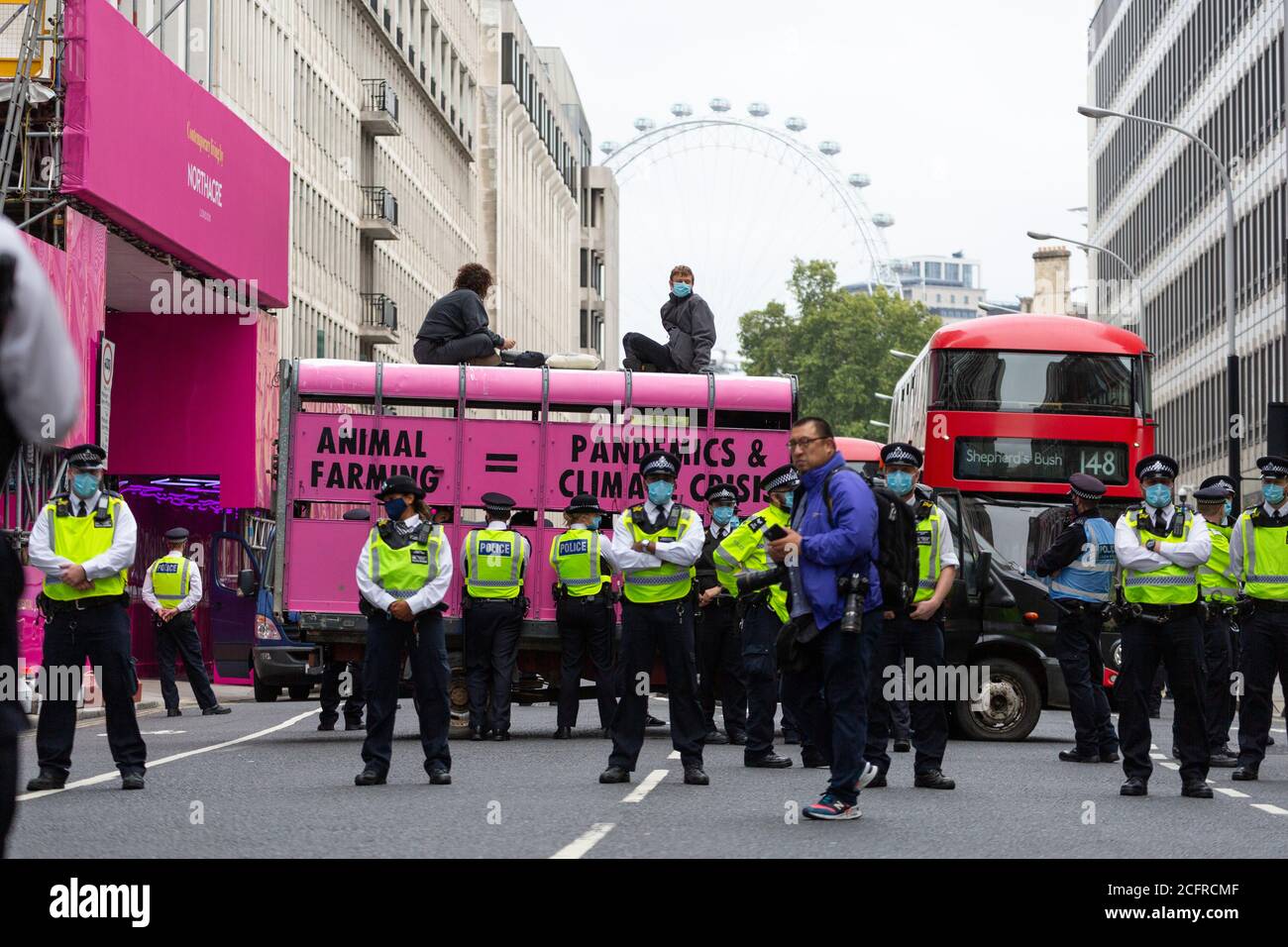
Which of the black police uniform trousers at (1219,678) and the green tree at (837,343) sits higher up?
the green tree at (837,343)

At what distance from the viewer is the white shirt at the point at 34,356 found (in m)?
4.91

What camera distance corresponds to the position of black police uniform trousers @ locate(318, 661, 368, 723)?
21.1 metres

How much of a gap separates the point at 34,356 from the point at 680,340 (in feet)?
52.7

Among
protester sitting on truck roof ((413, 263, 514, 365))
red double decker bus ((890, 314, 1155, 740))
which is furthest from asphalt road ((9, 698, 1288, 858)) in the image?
red double decker bus ((890, 314, 1155, 740))

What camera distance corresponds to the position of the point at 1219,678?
17.3 meters

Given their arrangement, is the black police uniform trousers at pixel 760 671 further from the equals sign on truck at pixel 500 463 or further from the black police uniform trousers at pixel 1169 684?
the equals sign on truck at pixel 500 463

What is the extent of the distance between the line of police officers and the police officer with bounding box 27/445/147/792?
234 inches

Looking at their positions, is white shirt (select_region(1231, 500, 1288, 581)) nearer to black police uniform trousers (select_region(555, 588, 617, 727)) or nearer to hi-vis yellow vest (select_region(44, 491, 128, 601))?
black police uniform trousers (select_region(555, 588, 617, 727))

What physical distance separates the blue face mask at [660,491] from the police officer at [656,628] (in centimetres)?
15

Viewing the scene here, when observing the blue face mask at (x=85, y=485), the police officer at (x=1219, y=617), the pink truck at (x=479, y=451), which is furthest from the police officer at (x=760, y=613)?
the blue face mask at (x=85, y=485)

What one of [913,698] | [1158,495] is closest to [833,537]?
[913,698]

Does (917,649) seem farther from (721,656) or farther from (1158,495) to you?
(721,656)

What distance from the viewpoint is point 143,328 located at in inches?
1617

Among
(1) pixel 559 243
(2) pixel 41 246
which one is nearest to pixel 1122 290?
(1) pixel 559 243
